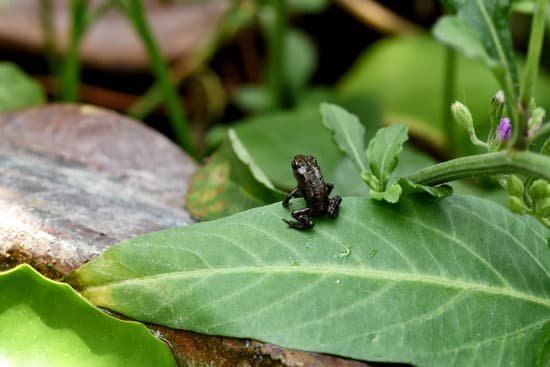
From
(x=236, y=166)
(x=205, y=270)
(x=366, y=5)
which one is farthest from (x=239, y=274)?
(x=366, y=5)

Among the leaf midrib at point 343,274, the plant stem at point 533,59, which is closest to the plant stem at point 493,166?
the plant stem at point 533,59

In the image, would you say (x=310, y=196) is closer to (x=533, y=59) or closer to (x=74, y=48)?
(x=533, y=59)

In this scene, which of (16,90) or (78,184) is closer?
(78,184)

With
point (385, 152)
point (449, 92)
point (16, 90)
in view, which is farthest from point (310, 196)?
point (449, 92)

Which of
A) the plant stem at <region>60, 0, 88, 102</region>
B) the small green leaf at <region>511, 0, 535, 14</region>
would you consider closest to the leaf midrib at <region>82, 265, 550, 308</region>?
the small green leaf at <region>511, 0, 535, 14</region>

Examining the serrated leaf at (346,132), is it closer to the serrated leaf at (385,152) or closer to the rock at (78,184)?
the serrated leaf at (385,152)

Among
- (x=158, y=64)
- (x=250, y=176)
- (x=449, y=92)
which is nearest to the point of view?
(x=250, y=176)

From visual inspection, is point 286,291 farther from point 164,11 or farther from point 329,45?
point 329,45

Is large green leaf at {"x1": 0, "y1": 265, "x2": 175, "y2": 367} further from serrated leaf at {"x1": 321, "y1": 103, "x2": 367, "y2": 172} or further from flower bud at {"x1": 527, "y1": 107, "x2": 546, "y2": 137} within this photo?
flower bud at {"x1": 527, "y1": 107, "x2": 546, "y2": 137}
